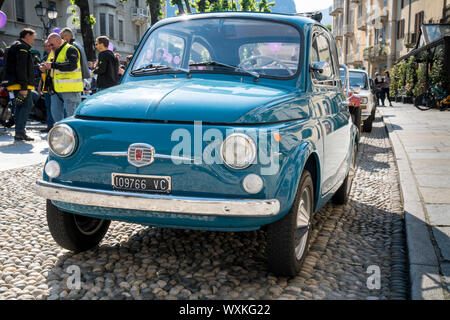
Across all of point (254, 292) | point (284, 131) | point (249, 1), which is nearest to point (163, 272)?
point (254, 292)

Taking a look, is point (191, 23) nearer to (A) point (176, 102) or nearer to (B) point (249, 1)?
(A) point (176, 102)

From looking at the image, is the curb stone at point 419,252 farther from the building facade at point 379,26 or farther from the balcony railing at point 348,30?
the balcony railing at point 348,30

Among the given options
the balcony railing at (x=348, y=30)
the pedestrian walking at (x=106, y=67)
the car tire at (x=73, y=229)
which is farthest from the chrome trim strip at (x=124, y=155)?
the balcony railing at (x=348, y=30)

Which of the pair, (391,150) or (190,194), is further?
(391,150)

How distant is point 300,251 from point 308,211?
0.29 meters

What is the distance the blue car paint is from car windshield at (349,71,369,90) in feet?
35.8

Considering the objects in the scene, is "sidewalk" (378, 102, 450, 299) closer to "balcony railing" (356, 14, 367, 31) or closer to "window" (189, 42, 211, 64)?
"window" (189, 42, 211, 64)

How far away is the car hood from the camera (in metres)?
3.03

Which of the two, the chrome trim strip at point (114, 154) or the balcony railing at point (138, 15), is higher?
the balcony railing at point (138, 15)

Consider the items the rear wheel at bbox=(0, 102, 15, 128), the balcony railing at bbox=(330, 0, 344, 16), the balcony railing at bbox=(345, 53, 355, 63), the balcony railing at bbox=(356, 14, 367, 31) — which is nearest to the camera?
the rear wheel at bbox=(0, 102, 15, 128)

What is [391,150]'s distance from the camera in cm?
1028

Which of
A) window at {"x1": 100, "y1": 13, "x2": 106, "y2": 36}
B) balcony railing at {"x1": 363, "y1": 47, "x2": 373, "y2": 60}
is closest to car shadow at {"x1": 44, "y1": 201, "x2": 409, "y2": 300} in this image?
window at {"x1": 100, "y1": 13, "x2": 106, "y2": 36}

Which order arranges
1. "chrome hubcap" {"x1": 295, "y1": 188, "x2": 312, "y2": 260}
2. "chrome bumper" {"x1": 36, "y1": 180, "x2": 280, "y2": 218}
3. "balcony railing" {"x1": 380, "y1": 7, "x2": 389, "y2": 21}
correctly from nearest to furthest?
"chrome bumper" {"x1": 36, "y1": 180, "x2": 280, "y2": 218}
"chrome hubcap" {"x1": 295, "y1": 188, "x2": 312, "y2": 260}
"balcony railing" {"x1": 380, "y1": 7, "x2": 389, "y2": 21}

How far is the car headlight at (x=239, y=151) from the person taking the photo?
2869 millimetres
